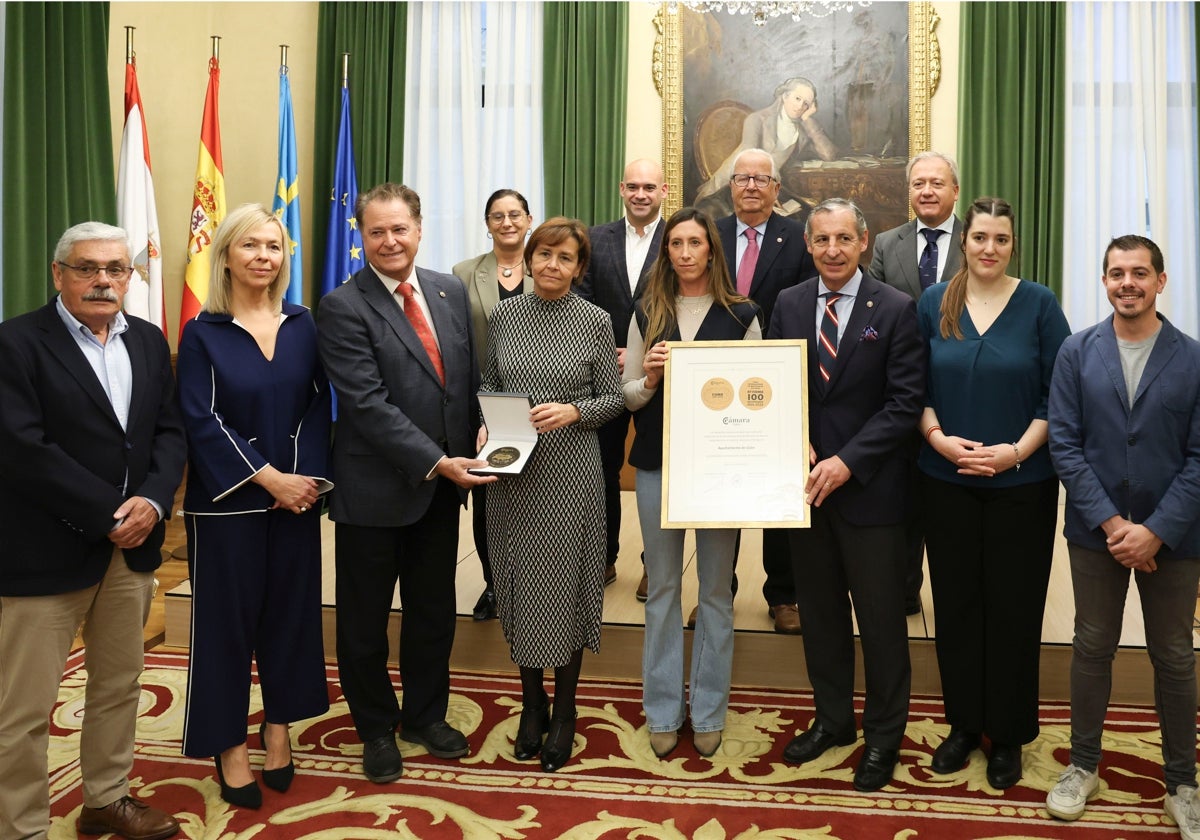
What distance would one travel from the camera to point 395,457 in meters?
2.93

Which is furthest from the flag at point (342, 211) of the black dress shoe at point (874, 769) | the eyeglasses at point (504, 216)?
the black dress shoe at point (874, 769)

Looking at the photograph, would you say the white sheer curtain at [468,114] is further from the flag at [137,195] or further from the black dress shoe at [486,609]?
the black dress shoe at [486,609]

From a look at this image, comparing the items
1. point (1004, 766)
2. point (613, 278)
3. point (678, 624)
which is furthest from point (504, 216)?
point (1004, 766)

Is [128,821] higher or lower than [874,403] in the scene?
lower

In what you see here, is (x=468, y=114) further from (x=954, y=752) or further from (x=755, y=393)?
(x=954, y=752)

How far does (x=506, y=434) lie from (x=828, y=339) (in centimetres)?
101

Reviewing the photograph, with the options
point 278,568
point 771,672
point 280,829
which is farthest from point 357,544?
point 771,672

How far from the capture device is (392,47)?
24.4 feet

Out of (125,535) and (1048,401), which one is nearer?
(125,535)

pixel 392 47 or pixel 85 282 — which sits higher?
pixel 392 47

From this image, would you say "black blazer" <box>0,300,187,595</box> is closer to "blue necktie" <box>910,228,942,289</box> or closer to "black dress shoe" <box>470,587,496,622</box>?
"black dress shoe" <box>470,587,496,622</box>

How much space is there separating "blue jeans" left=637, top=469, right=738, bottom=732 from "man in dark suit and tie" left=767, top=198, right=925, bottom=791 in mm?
254

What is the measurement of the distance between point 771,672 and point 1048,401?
5.12ft

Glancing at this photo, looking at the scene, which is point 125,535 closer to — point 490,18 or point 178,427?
point 178,427
